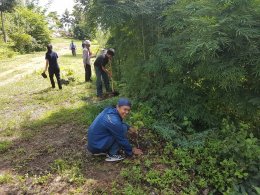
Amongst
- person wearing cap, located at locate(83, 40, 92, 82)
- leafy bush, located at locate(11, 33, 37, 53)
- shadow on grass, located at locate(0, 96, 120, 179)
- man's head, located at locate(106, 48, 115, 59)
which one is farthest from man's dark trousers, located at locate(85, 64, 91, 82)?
leafy bush, located at locate(11, 33, 37, 53)

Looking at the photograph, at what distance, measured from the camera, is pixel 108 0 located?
6.84 m

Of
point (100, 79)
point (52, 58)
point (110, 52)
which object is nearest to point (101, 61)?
point (100, 79)

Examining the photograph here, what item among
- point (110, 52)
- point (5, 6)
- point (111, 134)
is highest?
point (5, 6)

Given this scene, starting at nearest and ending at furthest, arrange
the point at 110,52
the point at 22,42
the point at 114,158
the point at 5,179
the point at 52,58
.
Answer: the point at 5,179 < the point at 114,158 < the point at 110,52 < the point at 52,58 < the point at 22,42

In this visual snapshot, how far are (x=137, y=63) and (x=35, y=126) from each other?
2961 mm

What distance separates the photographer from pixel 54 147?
623 cm

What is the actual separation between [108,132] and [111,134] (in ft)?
0.20

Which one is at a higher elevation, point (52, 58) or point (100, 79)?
point (52, 58)

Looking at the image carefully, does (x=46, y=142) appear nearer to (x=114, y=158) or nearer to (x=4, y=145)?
(x=4, y=145)

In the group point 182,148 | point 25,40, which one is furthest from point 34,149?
point 25,40

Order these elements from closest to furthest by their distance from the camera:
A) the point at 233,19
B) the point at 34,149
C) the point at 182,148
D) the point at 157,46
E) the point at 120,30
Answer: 1. the point at 233,19
2. the point at 182,148
3. the point at 34,149
4. the point at 157,46
5. the point at 120,30

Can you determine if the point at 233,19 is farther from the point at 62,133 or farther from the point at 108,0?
the point at 62,133

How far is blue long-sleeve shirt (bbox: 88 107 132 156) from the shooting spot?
5.17 m

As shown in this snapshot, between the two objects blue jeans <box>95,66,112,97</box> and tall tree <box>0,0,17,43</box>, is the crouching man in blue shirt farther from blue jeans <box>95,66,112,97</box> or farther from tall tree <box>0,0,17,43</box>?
tall tree <box>0,0,17,43</box>
